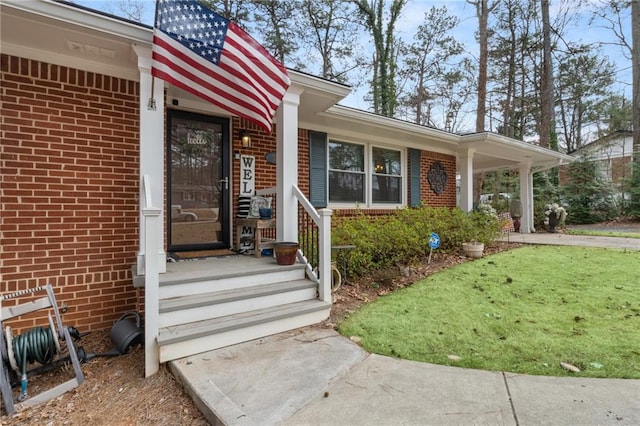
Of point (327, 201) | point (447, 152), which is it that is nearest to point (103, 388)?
point (327, 201)

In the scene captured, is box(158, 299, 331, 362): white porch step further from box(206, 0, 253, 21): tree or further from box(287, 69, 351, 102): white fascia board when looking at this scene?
box(206, 0, 253, 21): tree

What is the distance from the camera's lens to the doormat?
406cm

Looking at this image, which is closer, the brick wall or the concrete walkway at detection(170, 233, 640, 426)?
the concrete walkway at detection(170, 233, 640, 426)

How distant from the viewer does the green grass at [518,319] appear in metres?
2.51

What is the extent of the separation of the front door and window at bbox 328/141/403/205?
218cm

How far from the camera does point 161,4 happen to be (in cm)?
271

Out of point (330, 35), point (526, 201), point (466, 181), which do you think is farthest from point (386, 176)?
point (330, 35)

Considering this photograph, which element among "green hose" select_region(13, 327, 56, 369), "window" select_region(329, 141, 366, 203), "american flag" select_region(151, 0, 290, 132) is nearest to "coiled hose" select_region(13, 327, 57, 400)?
"green hose" select_region(13, 327, 56, 369)

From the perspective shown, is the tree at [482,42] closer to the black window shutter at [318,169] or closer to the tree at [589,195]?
the tree at [589,195]

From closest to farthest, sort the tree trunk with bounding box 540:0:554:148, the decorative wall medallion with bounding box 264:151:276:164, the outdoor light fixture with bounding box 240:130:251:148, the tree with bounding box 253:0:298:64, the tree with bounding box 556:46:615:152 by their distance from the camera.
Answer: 1. the outdoor light fixture with bounding box 240:130:251:148
2. the decorative wall medallion with bounding box 264:151:276:164
3. the tree with bounding box 253:0:298:64
4. the tree trunk with bounding box 540:0:554:148
5. the tree with bounding box 556:46:615:152

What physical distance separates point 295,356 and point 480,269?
3.68m

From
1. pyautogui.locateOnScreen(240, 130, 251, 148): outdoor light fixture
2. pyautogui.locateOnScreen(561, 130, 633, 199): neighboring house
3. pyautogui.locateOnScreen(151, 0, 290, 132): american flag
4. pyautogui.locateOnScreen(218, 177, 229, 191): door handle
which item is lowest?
pyautogui.locateOnScreen(218, 177, 229, 191): door handle

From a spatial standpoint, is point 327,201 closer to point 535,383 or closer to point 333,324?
point 333,324

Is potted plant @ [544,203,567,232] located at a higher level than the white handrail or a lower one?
lower
